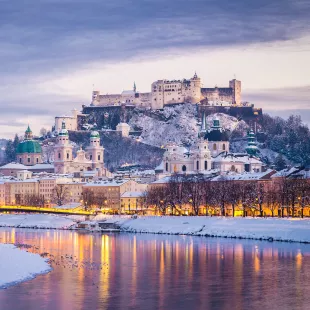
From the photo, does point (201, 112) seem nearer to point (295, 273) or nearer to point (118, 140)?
point (118, 140)

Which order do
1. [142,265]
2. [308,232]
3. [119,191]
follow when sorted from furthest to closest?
[119,191], [308,232], [142,265]

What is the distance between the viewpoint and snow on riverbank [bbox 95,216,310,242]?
205 feet

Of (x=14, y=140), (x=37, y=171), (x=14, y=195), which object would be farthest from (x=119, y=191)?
(x=14, y=140)

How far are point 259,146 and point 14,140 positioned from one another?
5659 cm

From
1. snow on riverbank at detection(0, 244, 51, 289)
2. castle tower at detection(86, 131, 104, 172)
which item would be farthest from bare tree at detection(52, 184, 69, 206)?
snow on riverbank at detection(0, 244, 51, 289)

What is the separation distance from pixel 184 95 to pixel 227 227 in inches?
4402

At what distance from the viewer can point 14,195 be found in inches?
5699

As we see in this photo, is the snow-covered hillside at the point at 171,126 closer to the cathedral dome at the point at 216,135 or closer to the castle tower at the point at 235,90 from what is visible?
the castle tower at the point at 235,90

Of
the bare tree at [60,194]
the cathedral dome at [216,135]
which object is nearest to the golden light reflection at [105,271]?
the bare tree at [60,194]

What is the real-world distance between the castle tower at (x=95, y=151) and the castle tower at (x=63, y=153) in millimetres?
3705

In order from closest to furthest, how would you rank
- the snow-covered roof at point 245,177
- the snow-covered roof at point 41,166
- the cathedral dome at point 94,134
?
1. the snow-covered roof at point 245,177
2. the snow-covered roof at point 41,166
3. the cathedral dome at point 94,134

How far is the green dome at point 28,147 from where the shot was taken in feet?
593

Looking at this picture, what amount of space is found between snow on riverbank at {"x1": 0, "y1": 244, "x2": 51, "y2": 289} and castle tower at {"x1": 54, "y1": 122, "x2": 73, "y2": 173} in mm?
118191

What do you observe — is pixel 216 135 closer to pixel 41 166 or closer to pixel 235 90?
pixel 235 90
